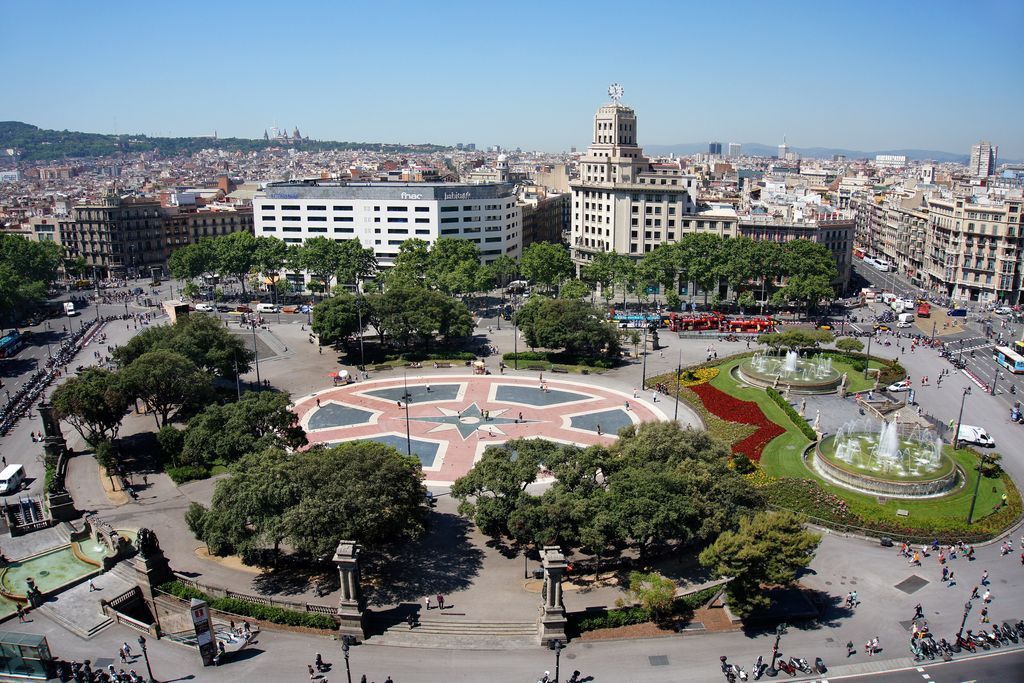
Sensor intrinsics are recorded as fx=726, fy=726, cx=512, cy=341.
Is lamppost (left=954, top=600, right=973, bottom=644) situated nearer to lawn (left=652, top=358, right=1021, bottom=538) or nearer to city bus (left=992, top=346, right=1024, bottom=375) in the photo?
lawn (left=652, top=358, right=1021, bottom=538)

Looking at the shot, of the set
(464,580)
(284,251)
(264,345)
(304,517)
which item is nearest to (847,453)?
(464,580)

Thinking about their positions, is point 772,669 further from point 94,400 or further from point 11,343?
point 11,343

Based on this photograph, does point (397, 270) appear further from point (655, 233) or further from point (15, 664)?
A: point (15, 664)

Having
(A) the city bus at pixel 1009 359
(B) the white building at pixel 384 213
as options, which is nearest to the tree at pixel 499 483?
(A) the city bus at pixel 1009 359

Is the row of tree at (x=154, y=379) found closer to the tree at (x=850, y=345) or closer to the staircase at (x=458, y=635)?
the staircase at (x=458, y=635)

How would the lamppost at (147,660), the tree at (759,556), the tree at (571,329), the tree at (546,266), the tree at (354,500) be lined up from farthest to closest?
the tree at (546,266), the tree at (571,329), the tree at (354,500), the tree at (759,556), the lamppost at (147,660)

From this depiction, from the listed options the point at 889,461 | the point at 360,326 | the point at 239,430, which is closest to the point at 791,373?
the point at 889,461
